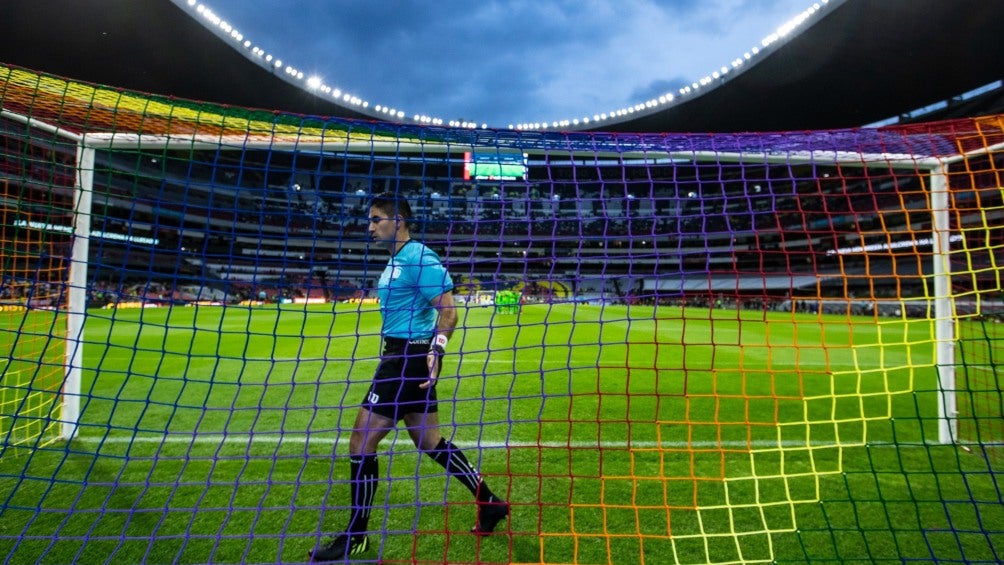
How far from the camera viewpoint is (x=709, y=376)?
8578mm

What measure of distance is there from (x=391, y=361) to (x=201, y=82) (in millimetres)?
28080

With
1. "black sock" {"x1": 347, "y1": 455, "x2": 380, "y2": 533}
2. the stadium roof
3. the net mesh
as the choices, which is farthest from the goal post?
the stadium roof

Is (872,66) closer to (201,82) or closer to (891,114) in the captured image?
(891,114)

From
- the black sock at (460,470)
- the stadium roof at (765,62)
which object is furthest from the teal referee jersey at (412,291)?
the stadium roof at (765,62)

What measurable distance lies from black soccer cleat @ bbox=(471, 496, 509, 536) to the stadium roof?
2353cm

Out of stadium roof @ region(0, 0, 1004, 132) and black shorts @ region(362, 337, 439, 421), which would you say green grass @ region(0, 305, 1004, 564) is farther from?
stadium roof @ region(0, 0, 1004, 132)

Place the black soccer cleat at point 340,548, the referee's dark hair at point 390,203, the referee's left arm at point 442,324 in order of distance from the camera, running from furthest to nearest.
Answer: the referee's dark hair at point 390,203 < the referee's left arm at point 442,324 < the black soccer cleat at point 340,548

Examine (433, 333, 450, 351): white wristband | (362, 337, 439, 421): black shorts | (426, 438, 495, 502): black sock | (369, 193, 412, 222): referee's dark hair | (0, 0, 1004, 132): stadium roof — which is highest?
(0, 0, 1004, 132): stadium roof

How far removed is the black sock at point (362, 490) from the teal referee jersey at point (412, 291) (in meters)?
0.73

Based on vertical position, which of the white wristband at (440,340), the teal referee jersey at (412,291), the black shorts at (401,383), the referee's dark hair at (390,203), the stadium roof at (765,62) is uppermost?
the stadium roof at (765,62)

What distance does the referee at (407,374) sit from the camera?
289 cm

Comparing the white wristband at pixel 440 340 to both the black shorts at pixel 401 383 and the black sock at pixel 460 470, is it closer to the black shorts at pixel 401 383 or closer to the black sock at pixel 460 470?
the black shorts at pixel 401 383

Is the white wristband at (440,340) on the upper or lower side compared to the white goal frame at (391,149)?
lower

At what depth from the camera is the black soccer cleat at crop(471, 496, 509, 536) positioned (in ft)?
9.80
